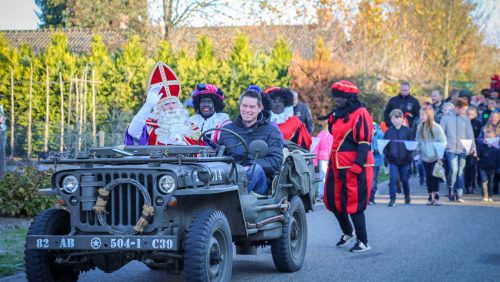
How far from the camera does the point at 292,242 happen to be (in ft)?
29.3

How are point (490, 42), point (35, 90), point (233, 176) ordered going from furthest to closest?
point (490, 42) < point (35, 90) < point (233, 176)

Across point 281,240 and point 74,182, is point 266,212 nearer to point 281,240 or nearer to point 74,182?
point 281,240

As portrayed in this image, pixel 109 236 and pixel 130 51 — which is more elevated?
pixel 130 51

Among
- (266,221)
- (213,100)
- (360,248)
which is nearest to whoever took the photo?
(266,221)

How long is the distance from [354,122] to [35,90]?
51.7ft

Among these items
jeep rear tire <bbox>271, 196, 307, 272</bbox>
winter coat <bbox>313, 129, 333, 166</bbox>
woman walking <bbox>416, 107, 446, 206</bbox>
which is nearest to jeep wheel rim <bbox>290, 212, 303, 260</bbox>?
jeep rear tire <bbox>271, 196, 307, 272</bbox>

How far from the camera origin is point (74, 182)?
661 centimetres

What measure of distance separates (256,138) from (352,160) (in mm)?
2007

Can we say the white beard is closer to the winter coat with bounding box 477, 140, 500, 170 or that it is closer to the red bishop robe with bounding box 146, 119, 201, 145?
the red bishop robe with bounding box 146, 119, 201, 145

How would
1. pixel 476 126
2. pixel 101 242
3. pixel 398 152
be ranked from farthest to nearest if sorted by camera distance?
pixel 476 126 → pixel 398 152 → pixel 101 242

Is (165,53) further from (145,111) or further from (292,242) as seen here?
(292,242)

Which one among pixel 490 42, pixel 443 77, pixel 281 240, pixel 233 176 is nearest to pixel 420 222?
pixel 281 240

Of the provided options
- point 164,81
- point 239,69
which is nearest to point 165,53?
point 239,69

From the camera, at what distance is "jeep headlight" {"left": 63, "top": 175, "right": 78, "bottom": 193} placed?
661 cm
